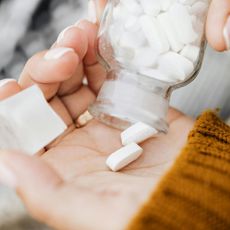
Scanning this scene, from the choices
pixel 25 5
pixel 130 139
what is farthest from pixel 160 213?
pixel 25 5

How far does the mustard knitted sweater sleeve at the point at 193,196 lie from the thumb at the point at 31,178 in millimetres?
78

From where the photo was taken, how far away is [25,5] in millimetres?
760

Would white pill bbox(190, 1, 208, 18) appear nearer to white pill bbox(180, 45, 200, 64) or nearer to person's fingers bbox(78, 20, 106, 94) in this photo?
white pill bbox(180, 45, 200, 64)

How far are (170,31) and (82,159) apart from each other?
159 mm

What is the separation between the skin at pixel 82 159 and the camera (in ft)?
1.39

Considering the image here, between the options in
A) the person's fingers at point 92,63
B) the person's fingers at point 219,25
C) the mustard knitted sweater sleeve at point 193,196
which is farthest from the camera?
the person's fingers at point 92,63

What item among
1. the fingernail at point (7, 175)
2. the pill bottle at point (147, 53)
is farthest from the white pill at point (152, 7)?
the fingernail at point (7, 175)

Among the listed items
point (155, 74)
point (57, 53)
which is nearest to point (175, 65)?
point (155, 74)

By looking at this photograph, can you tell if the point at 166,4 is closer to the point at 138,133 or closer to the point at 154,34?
the point at 154,34

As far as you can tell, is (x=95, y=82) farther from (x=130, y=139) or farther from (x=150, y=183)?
(x=150, y=183)

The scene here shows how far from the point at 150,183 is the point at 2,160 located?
13 centimetres

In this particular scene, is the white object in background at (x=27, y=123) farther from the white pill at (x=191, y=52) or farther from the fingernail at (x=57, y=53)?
the white pill at (x=191, y=52)

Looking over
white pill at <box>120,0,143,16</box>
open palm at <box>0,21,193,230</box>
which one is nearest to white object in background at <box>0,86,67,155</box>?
open palm at <box>0,21,193,230</box>

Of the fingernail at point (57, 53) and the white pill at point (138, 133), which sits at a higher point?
the fingernail at point (57, 53)
